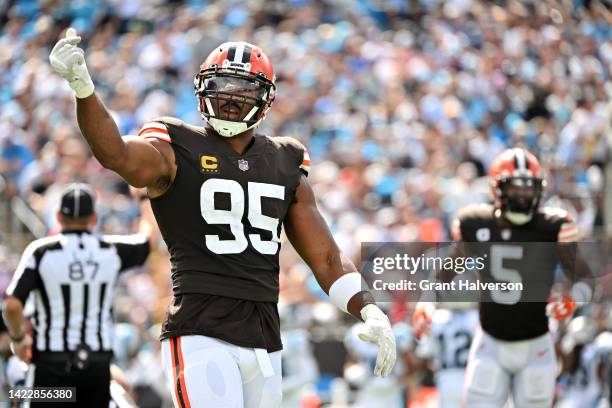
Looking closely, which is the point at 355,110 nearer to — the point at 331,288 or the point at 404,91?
the point at 404,91

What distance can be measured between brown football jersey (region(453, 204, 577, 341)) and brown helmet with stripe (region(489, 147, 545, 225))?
94 mm

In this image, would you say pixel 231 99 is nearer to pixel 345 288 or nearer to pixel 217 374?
pixel 345 288

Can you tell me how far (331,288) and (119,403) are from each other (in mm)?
2444

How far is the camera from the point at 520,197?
684 centimetres

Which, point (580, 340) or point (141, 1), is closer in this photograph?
point (580, 340)

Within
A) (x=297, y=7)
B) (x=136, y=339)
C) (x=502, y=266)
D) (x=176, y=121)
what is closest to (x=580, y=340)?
(x=502, y=266)

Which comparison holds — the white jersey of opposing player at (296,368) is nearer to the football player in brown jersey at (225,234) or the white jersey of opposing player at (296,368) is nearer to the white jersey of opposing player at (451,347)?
the white jersey of opposing player at (451,347)

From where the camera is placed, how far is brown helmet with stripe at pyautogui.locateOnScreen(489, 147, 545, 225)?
22.5 feet

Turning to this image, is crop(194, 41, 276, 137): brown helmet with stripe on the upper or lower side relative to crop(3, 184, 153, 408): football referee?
upper

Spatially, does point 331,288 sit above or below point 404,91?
below

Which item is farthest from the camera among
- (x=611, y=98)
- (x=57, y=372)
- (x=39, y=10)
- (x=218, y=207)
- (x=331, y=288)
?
(x=39, y=10)

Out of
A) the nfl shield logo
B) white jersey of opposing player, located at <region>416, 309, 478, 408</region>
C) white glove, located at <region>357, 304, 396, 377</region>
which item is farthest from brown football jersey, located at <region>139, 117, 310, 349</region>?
white jersey of opposing player, located at <region>416, 309, 478, 408</region>

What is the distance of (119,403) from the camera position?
6617mm

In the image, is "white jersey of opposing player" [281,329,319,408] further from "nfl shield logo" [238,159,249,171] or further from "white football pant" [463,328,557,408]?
"nfl shield logo" [238,159,249,171]
